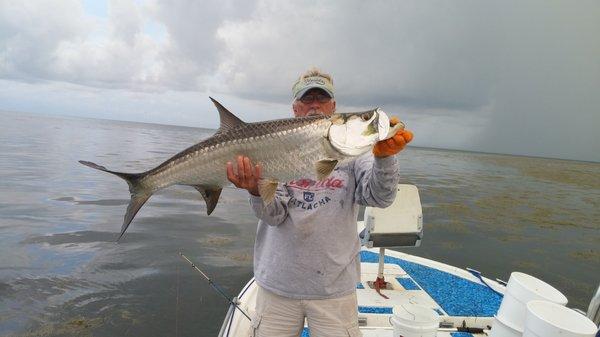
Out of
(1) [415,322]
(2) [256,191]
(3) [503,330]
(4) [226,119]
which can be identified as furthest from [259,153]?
(3) [503,330]

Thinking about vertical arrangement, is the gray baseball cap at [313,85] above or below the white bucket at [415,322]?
above

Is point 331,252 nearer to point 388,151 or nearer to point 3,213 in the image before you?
point 388,151

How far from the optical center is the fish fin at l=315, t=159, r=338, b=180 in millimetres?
3016

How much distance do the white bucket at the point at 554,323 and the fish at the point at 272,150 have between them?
1.79 m

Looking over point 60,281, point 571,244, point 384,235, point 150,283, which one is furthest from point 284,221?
point 571,244

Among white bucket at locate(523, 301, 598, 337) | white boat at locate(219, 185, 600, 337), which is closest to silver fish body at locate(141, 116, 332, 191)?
white bucket at locate(523, 301, 598, 337)

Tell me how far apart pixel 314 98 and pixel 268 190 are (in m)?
1.08

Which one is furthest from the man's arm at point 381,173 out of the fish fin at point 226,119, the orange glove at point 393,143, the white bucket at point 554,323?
the white bucket at point 554,323

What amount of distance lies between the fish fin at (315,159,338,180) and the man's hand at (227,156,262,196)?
543 millimetres

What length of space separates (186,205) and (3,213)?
694cm

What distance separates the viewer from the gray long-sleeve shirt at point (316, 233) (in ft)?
10.9

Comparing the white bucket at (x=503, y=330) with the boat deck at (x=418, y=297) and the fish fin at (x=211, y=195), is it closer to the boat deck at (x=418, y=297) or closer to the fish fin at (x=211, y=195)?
the boat deck at (x=418, y=297)

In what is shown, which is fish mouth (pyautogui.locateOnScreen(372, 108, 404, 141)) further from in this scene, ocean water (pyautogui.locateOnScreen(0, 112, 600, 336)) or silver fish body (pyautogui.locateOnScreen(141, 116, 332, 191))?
ocean water (pyautogui.locateOnScreen(0, 112, 600, 336))

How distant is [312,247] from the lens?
132 inches
